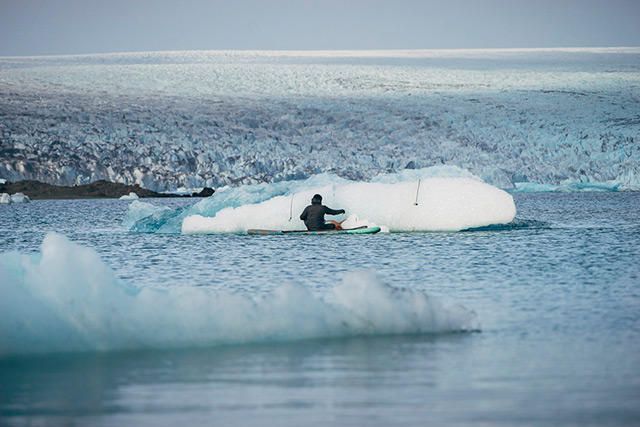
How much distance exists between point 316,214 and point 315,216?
90 millimetres

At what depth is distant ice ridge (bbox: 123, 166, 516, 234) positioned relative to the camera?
24844 millimetres

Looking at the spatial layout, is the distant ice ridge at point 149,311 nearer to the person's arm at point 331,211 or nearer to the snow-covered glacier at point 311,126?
the person's arm at point 331,211

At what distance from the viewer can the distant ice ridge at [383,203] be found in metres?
24.8

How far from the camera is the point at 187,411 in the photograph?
707cm

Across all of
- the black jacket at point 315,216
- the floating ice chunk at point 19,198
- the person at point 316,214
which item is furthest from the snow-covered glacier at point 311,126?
the black jacket at point 315,216

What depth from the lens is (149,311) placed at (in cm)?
952

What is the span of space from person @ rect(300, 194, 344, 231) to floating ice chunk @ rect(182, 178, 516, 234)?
3.98 ft

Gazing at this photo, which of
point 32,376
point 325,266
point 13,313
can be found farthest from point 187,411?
point 325,266

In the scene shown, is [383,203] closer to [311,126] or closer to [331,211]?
[331,211]

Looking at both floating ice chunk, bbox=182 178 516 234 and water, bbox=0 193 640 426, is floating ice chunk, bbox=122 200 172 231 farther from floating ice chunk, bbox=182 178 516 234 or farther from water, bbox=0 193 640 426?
water, bbox=0 193 640 426

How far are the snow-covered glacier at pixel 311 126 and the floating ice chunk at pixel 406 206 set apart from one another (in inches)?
1131

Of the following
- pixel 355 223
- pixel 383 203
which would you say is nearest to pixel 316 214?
pixel 355 223

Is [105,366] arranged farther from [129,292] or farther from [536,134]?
[536,134]

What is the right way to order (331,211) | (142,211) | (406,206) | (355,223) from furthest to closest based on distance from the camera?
(142,211), (406,206), (355,223), (331,211)
